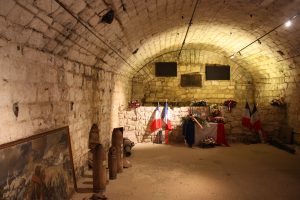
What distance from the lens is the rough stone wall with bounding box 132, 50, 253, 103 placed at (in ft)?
38.8

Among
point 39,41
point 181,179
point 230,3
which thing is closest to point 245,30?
point 230,3

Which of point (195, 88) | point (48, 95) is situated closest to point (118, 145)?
point (48, 95)

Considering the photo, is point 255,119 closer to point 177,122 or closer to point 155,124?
point 177,122

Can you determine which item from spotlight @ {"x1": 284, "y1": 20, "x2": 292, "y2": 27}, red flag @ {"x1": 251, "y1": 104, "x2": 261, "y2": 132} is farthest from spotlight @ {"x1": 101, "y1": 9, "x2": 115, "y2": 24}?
red flag @ {"x1": 251, "y1": 104, "x2": 261, "y2": 132}

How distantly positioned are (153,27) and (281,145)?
5070 millimetres

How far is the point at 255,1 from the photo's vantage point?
5.19m

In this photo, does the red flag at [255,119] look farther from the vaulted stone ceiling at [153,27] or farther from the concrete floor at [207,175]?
the vaulted stone ceiling at [153,27]

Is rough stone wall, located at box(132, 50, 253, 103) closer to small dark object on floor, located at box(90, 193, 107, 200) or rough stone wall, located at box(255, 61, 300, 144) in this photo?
rough stone wall, located at box(255, 61, 300, 144)

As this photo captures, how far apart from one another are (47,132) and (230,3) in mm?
4163

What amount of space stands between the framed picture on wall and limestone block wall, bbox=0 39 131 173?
13cm

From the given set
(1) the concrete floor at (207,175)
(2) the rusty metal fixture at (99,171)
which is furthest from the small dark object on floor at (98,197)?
(2) the rusty metal fixture at (99,171)

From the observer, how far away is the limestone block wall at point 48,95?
268cm

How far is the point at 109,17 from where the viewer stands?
3.99 meters

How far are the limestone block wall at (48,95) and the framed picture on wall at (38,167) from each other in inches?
5.0
